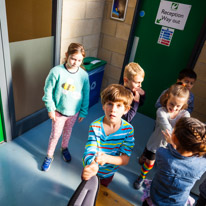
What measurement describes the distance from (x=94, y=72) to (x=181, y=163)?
7.38ft

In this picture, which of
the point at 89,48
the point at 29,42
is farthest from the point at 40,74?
the point at 89,48

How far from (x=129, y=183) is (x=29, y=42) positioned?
6.77ft

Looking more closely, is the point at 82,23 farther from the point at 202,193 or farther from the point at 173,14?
the point at 202,193

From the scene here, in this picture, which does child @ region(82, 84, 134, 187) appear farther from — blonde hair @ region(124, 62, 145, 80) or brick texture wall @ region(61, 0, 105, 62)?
brick texture wall @ region(61, 0, 105, 62)

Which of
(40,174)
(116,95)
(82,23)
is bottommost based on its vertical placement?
(40,174)

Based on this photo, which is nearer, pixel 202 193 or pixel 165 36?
pixel 202 193

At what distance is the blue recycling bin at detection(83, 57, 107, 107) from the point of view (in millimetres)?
3010

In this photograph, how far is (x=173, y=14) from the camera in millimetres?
2795

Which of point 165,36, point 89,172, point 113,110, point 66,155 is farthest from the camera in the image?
point 165,36

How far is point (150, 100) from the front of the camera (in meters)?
3.47

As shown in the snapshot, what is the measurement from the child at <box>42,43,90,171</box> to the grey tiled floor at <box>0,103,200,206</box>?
0.17 metres

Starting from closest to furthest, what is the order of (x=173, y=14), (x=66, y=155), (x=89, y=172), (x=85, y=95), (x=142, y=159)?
1. (x=89, y=172)
2. (x=85, y=95)
3. (x=66, y=155)
4. (x=142, y=159)
5. (x=173, y=14)

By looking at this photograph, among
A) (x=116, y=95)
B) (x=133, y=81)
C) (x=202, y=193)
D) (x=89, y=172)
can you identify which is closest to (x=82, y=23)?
(x=133, y=81)

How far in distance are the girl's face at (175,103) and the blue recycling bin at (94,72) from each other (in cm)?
152
